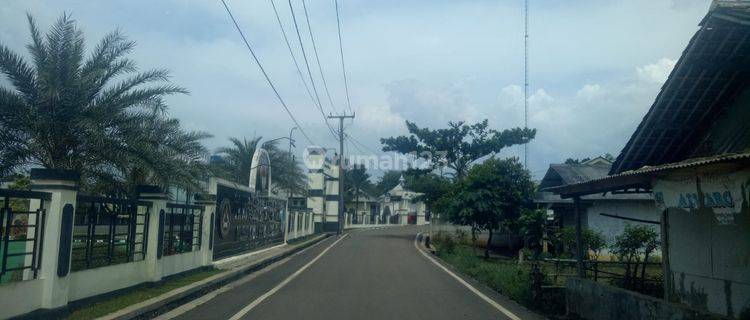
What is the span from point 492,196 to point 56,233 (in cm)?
2271

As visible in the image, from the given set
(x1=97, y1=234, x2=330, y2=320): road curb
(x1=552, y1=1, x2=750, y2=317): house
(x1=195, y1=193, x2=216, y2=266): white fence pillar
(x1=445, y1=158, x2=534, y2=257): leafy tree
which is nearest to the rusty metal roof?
(x1=552, y1=1, x2=750, y2=317): house

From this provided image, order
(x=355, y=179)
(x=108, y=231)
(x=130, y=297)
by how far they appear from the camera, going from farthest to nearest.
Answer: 1. (x=355, y=179)
2. (x=108, y=231)
3. (x=130, y=297)

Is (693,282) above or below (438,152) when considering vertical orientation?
below

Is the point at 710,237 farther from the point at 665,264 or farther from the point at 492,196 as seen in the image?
the point at 492,196

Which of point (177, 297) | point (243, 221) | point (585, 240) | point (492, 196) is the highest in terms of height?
point (492, 196)

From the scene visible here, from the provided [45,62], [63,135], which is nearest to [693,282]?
[63,135]

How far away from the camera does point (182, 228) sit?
15805 mm

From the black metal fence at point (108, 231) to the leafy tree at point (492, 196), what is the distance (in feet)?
61.8

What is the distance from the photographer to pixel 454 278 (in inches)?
696

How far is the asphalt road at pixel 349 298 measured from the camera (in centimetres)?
1052

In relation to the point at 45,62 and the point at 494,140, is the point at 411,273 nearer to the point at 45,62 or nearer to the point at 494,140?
the point at 45,62

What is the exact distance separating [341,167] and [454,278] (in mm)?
32984

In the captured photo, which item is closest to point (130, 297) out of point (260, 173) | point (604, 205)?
point (260, 173)

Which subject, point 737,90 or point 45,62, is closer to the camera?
point 737,90
